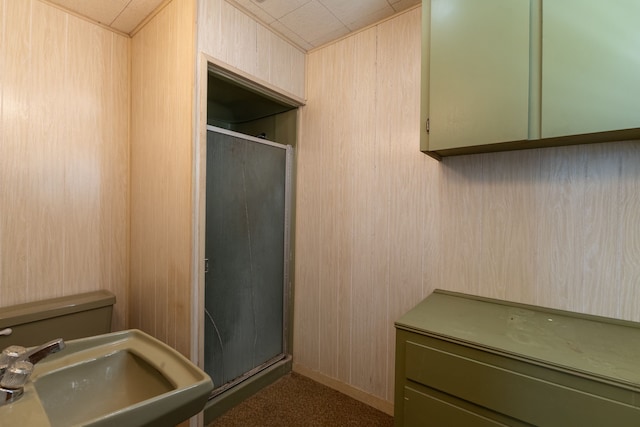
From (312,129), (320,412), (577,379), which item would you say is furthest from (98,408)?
(312,129)

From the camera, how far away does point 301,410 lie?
1.83 metres

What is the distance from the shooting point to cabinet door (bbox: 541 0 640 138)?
1.00 m

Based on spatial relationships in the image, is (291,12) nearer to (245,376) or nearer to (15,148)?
(15,148)

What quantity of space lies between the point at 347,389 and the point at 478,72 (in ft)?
6.69

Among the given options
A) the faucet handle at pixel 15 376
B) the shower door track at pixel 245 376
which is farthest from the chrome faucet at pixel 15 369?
the shower door track at pixel 245 376

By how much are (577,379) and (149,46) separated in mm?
2664

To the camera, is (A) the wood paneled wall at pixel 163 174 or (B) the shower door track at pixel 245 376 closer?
(A) the wood paneled wall at pixel 163 174

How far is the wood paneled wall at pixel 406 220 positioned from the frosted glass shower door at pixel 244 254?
0.18 metres

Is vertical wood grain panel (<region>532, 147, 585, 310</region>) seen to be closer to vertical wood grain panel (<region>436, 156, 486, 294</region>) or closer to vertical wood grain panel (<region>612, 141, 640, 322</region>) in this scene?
vertical wood grain panel (<region>612, 141, 640, 322</region>)

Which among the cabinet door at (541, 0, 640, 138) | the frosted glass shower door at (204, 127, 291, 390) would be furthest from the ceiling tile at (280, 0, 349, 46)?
the cabinet door at (541, 0, 640, 138)

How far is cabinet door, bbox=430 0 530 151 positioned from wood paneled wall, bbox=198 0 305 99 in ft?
3.46

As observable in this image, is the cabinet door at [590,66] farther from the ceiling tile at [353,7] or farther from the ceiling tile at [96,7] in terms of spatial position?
the ceiling tile at [96,7]

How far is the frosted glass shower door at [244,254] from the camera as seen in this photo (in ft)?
5.95

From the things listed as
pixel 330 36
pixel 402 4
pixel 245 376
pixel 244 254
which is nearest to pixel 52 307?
pixel 244 254
